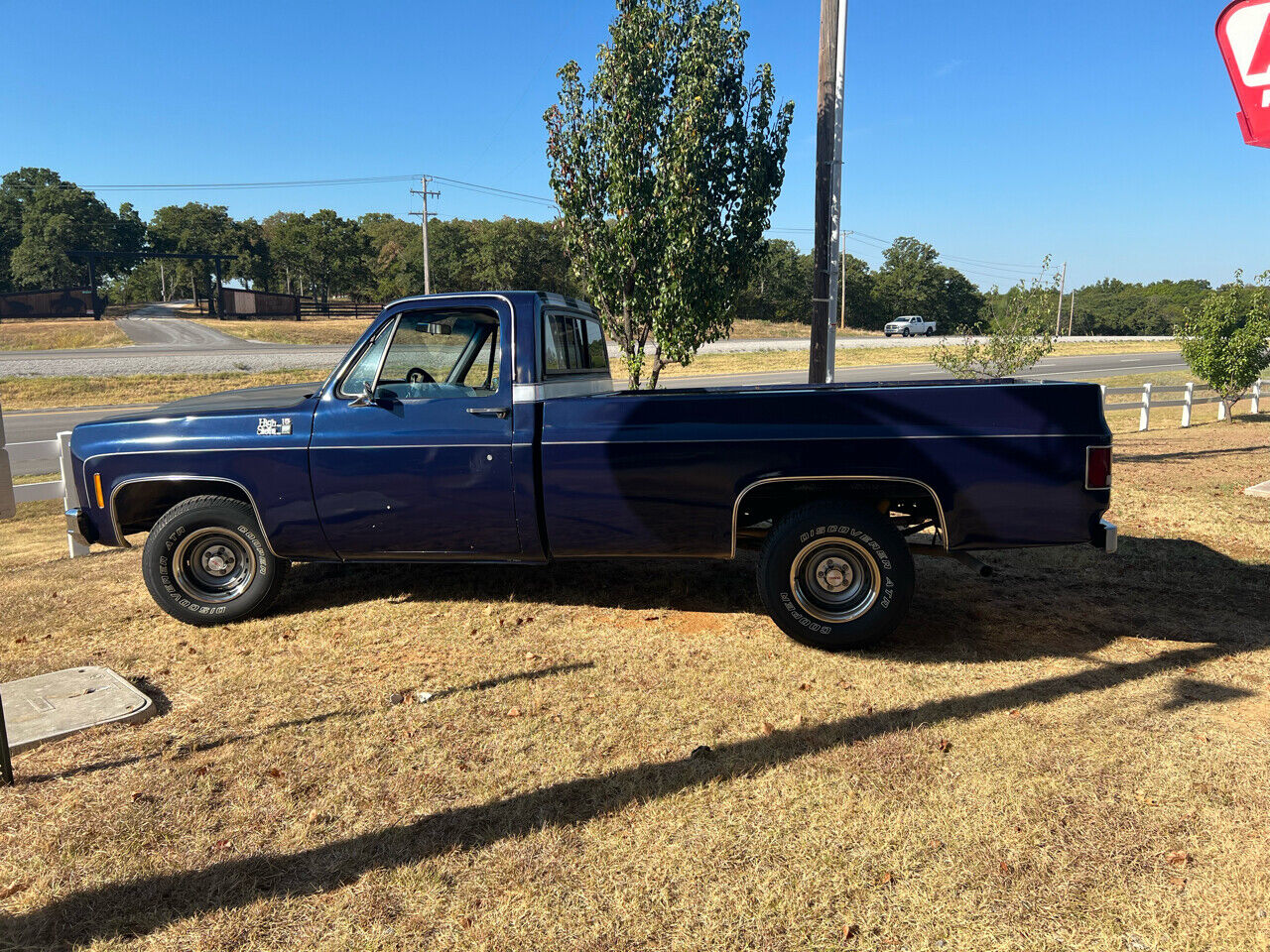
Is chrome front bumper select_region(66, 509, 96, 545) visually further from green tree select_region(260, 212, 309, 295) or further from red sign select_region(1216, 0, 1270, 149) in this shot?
green tree select_region(260, 212, 309, 295)

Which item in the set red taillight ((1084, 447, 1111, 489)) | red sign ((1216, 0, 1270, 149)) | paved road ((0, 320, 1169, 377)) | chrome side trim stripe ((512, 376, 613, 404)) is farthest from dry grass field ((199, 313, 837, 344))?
red sign ((1216, 0, 1270, 149))

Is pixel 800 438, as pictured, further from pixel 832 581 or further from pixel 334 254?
pixel 334 254

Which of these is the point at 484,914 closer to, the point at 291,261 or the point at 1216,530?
the point at 1216,530

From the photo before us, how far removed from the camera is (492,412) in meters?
5.12

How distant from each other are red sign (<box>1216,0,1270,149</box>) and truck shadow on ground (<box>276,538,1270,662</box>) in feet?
9.47

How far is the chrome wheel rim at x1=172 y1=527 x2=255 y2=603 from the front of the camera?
18.1 ft

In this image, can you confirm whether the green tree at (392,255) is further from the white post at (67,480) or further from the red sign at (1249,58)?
the red sign at (1249,58)

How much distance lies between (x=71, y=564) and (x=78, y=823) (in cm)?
482

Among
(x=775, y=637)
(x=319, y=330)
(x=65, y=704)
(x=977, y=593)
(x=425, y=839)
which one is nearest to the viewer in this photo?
(x=425, y=839)

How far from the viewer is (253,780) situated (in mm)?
3637

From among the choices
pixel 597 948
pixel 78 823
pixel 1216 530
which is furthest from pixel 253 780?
pixel 1216 530

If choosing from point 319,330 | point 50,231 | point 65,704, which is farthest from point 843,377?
point 50,231

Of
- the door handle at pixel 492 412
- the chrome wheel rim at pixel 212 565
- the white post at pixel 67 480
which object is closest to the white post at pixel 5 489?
the chrome wheel rim at pixel 212 565

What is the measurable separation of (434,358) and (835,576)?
114 inches
